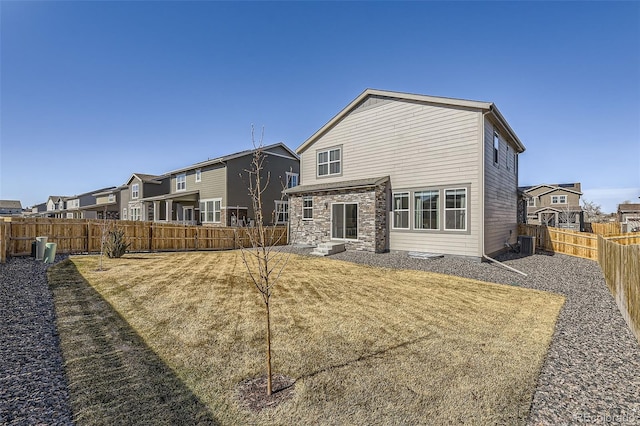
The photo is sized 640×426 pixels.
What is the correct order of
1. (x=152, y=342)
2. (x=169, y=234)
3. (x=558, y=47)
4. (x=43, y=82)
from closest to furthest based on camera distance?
(x=152, y=342) → (x=558, y=47) → (x=43, y=82) → (x=169, y=234)

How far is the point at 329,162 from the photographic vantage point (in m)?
17.5

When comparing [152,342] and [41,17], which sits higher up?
[41,17]

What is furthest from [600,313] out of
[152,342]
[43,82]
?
[43,82]

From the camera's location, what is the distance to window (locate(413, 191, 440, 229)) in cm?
1314

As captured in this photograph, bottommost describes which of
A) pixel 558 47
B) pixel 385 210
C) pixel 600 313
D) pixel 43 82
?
pixel 600 313

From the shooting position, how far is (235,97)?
1647 centimetres

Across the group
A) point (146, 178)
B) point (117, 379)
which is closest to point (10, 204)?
point (146, 178)

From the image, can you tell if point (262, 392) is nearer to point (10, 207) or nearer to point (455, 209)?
point (455, 209)

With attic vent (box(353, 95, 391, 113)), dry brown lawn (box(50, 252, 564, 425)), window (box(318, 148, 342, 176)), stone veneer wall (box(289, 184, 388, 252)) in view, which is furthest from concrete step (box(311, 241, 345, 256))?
attic vent (box(353, 95, 391, 113))

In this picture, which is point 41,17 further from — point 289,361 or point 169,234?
point 289,361

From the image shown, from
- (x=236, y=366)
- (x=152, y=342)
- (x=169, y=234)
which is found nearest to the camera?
(x=236, y=366)

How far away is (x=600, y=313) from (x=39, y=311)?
12.4 meters

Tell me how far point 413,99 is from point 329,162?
5.85 meters

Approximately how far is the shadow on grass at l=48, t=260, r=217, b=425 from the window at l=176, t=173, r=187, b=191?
23166mm
